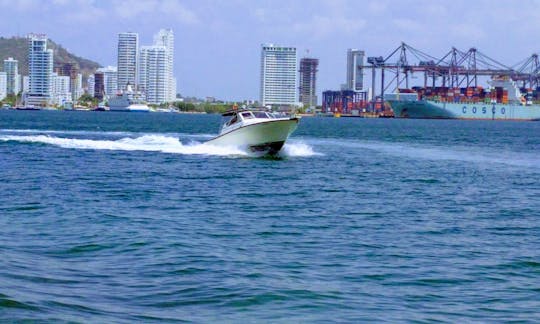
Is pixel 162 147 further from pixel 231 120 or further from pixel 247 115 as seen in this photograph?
pixel 247 115

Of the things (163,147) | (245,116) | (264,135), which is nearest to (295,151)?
(264,135)

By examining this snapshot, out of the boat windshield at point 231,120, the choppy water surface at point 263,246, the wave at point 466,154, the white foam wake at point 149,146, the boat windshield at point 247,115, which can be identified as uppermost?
the boat windshield at point 247,115

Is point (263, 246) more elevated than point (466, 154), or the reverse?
point (466, 154)

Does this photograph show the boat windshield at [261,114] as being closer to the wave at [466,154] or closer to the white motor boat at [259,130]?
the white motor boat at [259,130]

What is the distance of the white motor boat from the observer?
44.4 metres

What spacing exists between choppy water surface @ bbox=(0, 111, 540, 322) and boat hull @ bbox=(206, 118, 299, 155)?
21.8 ft

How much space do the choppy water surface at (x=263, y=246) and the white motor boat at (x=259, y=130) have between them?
667 cm

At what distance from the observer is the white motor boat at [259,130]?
1748 inches

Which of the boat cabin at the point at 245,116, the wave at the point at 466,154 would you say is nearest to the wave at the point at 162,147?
the boat cabin at the point at 245,116

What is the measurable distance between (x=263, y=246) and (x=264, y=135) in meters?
26.6

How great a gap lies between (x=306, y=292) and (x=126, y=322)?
327 centimetres

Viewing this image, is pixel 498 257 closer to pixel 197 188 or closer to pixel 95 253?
pixel 95 253

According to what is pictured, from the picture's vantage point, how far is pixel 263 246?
18.6 m

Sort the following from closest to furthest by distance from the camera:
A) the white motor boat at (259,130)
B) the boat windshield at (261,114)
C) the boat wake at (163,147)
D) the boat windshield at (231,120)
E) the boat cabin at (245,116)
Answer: the white motor boat at (259,130)
the boat cabin at (245,116)
the boat windshield at (261,114)
the boat windshield at (231,120)
the boat wake at (163,147)
